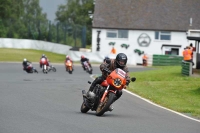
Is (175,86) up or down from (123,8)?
down

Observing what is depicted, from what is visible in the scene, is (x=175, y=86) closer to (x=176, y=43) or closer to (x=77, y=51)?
(x=77, y=51)

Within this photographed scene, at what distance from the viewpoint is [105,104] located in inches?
585

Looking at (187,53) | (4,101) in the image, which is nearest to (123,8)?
(187,53)

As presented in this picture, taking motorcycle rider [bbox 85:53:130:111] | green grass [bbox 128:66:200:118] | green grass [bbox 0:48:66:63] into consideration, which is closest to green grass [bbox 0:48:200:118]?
green grass [bbox 128:66:200:118]

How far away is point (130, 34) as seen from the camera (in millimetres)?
69625

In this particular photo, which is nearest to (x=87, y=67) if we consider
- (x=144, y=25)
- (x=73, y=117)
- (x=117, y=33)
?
(x=73, y=117)

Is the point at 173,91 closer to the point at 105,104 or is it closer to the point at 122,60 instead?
the point at 122,60

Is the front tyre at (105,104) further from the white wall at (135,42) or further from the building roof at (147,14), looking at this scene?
the building roof at (147,14)

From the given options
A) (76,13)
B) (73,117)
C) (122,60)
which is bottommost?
(73,117)

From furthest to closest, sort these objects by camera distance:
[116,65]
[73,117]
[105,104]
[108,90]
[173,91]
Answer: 1. [173,91]
2. [116,65]
3. [108,90]
4. [105,104]
5. [73,117]

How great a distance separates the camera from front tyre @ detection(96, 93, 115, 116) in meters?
14.7

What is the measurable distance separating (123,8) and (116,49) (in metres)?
4.64

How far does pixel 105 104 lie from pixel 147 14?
5562 centimetres

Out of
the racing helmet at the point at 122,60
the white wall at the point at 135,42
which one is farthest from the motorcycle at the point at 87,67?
the racing helmet at the point at 122,60
